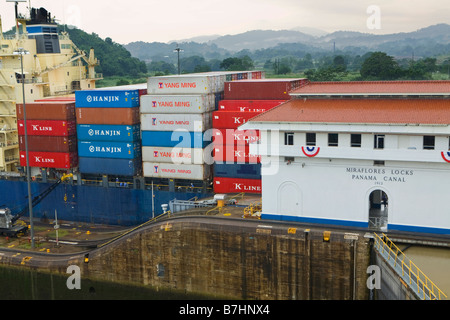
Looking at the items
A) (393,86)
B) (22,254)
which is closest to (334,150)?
(393,86)

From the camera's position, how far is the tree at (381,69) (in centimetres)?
8381

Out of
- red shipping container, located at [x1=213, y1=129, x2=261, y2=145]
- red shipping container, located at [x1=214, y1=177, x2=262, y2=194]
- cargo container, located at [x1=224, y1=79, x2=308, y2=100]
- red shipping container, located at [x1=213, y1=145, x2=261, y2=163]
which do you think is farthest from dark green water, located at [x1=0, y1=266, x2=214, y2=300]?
cargo container, located at [x1=224, y1=79, x2=308, y2=100]

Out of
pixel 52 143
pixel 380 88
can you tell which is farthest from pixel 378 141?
pixel 52 143

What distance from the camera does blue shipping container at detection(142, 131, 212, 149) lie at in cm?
3703

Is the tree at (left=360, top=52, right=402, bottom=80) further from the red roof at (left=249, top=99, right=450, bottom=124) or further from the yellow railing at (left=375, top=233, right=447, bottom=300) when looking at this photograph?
the yellow railing at (left=375, top=233, right=447, bottom=300)

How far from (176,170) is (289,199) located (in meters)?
12.9

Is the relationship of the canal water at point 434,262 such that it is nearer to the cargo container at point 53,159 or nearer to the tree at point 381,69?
the cargo container at point 53,159

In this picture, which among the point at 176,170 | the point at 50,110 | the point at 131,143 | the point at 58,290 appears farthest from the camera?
the point at 50,110

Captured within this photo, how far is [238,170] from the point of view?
3616 cm

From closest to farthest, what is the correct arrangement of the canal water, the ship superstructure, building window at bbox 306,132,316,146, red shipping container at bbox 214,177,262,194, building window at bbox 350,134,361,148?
the canal water → building window at bbox 350,134,361,148 → building window at bbox 306,132,316,146 → red shipping container at bbox 214,177,262,194 → the ship superstructure

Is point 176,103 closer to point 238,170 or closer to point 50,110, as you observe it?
point 238,170

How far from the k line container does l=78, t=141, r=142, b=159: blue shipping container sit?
91 centimetres

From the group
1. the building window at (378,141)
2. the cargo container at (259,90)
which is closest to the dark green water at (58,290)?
the building window at (378,141)

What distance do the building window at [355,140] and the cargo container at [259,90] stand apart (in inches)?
459
